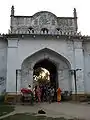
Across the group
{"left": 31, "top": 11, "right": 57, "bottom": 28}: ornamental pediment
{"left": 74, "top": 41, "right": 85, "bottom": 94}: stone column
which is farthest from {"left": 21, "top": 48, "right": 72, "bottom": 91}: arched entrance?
{"left": 31, "top": 11, "right": 57, "bottom": 28}: ornamental pediment

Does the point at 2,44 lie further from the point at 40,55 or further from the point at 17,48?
the point at 40,55

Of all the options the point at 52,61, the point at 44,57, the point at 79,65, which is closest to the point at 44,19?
the point at 44,57

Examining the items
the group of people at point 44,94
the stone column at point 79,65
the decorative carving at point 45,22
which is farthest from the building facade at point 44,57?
the decorative carving at point 45,22

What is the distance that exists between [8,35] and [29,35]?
5.40 ft

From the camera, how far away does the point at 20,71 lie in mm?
16188

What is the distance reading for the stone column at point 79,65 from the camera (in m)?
16.1

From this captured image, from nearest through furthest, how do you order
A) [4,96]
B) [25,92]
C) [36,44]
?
[25,92] < [4,96] < [36,44]

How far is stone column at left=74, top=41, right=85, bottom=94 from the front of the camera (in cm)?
1613

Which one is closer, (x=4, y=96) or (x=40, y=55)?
(x=4, y=96)

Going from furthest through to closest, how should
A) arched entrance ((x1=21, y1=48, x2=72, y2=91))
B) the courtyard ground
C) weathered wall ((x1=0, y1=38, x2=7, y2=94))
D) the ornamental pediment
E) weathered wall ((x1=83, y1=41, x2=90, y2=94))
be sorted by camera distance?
1. the ornamental pediment
2. weathered wall ((x1=83, y1=41, x2=90, y2=94))
3. arched entrance ((x1=21, y1=48, x2=72, y2=91))
4. weathered wall ((x1=0, y1=38, x2=7, y2=94))
5. the courtyard ground

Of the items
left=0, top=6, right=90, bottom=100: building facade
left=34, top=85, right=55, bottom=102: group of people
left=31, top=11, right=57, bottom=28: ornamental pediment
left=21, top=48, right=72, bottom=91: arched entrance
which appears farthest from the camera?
left=31, top=11, right=57, bottom=28: ornamental pediment

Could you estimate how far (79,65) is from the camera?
54.3 ft

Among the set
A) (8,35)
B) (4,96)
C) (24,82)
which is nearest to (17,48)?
(8,35)

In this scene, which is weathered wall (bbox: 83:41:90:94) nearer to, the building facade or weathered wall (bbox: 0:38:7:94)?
the building facade
